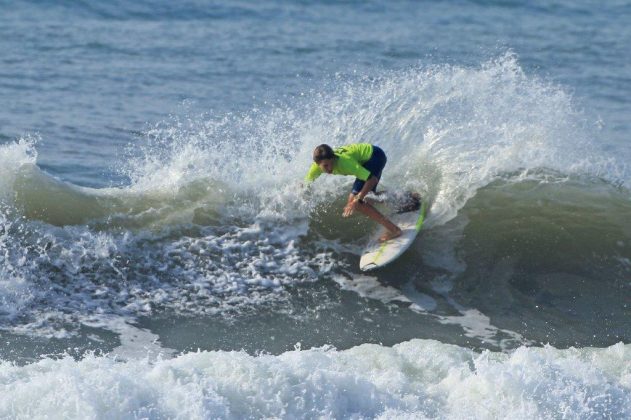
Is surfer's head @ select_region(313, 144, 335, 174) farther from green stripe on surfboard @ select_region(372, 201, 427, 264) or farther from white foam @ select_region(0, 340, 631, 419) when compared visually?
white foam @ select_region(0, 340, 631, 419)

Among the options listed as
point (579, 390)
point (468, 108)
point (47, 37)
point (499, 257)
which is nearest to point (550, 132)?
point (468, 108)

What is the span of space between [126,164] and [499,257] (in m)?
5.86

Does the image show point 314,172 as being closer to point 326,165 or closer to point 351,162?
point 326,165

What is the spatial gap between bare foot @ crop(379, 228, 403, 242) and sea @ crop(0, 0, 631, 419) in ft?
0.93

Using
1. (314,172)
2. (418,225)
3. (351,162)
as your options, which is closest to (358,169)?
(351,162)

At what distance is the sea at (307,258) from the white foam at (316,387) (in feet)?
0.06

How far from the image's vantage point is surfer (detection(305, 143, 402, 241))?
10.5 metres

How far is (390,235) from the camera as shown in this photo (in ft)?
36.4

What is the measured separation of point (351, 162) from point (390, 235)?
1068 millimetres

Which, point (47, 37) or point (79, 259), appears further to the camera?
point (47, 37)

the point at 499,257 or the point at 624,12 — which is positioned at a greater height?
the point at 624,12

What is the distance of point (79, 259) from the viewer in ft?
34.3

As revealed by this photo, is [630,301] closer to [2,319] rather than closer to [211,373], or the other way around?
[211,373]

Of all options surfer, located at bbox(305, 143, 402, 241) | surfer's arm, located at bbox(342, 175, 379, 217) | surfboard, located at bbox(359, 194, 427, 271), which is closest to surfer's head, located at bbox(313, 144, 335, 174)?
surfer, located at bbox(305, 143, 402, 241)
